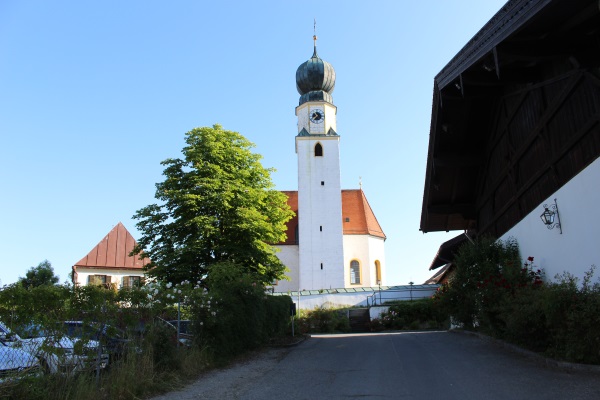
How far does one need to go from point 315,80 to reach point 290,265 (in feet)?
58.1

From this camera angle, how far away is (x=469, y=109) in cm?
1572

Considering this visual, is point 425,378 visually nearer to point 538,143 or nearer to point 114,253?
point 538,143

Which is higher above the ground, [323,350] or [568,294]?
[568,294]

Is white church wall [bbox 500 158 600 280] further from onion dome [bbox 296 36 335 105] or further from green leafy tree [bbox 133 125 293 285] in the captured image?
onion dome [bbox 296 36 335 105]

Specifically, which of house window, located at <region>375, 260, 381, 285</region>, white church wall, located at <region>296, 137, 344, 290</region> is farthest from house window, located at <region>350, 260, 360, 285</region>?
white church wall, located at <region>296, 137, 344, 290</region>

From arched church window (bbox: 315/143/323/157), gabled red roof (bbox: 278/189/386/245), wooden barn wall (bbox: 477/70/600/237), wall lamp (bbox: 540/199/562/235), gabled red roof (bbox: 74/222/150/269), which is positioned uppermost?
arched church window (bbox: 315/143/323/157)

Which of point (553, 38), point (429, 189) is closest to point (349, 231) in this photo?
point (429, 189)

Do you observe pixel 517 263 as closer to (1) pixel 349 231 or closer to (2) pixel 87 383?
(2) pixel 87 383

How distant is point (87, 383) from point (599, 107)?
384 inches

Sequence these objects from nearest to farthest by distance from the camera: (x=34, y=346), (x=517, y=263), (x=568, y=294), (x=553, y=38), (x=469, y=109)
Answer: (x=34, y=346) < (x=568, y=294) < (x=553, y=38) < (x=517, y=263) < (x=469, y=109)

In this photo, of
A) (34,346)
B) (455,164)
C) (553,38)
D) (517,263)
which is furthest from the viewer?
(455,164)

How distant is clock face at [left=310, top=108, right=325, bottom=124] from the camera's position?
5069 cm

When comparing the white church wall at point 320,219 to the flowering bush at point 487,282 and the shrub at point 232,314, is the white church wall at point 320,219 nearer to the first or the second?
the flowering bush at point 487,282

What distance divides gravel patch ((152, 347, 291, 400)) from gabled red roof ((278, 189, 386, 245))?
37.3 meters
